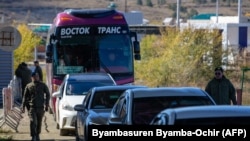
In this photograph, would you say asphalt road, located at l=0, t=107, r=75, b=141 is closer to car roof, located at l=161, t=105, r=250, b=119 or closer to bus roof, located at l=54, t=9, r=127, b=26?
bus roof, located at l=54, t=9, r=127, b=26

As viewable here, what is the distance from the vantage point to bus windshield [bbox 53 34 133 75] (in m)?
26.5

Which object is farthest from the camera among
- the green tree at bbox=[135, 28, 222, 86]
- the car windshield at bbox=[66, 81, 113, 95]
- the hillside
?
the hillside

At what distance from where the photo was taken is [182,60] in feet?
144

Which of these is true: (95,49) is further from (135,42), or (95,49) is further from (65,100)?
(65,100)

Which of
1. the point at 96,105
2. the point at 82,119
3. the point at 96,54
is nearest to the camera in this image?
the point at 82,119

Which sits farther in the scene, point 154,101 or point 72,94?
point 72,94

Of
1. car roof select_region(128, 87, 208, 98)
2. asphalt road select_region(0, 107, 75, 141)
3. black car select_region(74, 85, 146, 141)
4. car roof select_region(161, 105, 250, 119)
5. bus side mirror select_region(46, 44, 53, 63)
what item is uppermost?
car roof select_region(161, 105, 250, 119)

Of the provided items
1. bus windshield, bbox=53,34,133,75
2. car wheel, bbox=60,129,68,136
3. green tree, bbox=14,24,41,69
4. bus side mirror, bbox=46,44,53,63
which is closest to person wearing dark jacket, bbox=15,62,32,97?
bus windshield, bbox=53,34,133,75

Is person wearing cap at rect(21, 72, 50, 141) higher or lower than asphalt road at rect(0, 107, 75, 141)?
higher

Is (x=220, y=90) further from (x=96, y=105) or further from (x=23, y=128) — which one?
(x=23, y=128)

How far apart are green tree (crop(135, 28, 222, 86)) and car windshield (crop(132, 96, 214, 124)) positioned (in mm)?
28320

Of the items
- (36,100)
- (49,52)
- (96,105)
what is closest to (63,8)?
(49,52)

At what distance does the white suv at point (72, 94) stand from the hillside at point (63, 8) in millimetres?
94518

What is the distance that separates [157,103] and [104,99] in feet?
16.5
